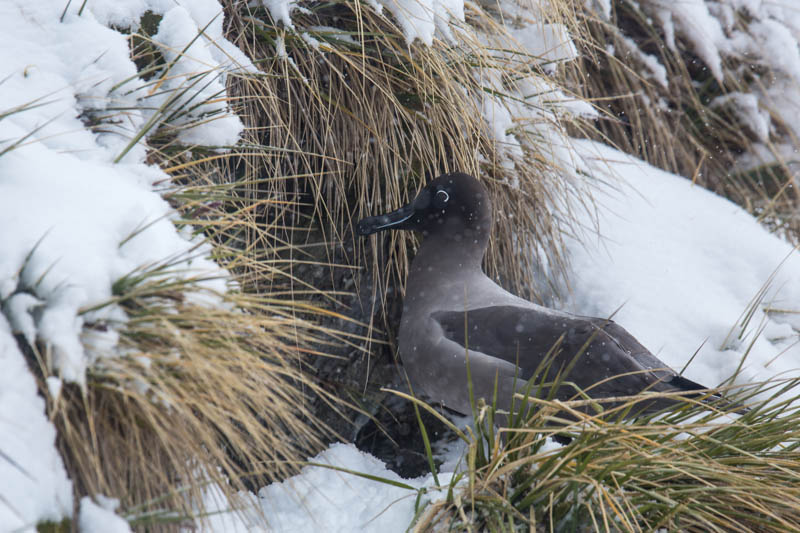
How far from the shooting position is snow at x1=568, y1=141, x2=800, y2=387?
2.86 m

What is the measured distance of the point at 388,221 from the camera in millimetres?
2520

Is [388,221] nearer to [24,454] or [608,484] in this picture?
[608,484]

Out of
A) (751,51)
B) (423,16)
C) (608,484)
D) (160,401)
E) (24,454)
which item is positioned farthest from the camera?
(751,51)

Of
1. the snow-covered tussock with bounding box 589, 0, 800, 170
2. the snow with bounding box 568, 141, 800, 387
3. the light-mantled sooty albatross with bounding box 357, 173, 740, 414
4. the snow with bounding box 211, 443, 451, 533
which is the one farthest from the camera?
the snow-covered tussock with bounding box 589, 0, 800, 170

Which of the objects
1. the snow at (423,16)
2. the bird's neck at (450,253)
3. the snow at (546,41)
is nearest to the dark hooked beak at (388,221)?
the bird's neck at (450,253)

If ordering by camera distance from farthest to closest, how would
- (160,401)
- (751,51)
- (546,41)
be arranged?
1. (751,51)
2. (546,41)
3. (160,401)

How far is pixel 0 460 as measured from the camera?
45.8 inches

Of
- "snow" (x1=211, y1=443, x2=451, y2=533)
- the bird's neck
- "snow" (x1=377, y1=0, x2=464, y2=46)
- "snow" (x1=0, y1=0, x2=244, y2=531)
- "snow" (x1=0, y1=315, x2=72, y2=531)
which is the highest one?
"snow" (x1=377, y1=0, x2=464, y2=46)

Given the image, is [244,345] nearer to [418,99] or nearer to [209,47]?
[209,47]

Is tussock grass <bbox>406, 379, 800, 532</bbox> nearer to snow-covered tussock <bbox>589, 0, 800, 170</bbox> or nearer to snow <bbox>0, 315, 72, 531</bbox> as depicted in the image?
snow <bbox>0, 315, 72, 531</bbox>

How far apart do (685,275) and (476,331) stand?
4.43 feet

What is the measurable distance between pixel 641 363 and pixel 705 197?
1.84m

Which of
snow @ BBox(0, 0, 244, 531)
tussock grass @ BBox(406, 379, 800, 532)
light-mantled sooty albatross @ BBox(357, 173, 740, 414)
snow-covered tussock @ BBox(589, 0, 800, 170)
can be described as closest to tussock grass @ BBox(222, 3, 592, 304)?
light-mantled sooty albatross @ BBox(357, 173, 740, 414)

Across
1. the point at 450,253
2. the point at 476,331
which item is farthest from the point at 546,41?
the point at 476,331
